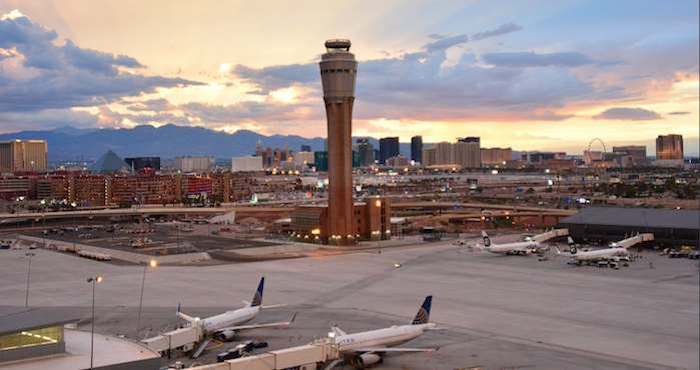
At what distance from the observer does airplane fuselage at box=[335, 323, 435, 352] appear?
152ft

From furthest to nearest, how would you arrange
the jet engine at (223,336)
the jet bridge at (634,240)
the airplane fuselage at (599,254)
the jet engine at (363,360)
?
the jet bridge at (634,240) → the airplane fuselage at (599,254) → the jet engine at (223,336) → the jet engine at (363,360)

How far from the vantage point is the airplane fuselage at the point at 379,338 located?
152 ft

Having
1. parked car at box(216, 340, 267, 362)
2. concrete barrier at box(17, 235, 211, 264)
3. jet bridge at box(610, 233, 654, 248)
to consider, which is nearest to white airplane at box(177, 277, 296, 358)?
parked car at box(216, 340, 267, 362)

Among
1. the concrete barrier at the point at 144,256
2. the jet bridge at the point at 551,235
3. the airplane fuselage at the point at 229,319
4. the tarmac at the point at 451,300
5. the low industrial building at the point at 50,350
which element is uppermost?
the low industrial building at the point at 50,350

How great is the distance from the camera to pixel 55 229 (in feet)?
533

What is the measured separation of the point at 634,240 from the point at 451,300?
4836 centimetres

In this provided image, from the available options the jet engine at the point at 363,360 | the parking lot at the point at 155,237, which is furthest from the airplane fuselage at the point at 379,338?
the parking lot at the point at 155,237

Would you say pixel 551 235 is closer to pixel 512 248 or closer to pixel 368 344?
pixel 512 248

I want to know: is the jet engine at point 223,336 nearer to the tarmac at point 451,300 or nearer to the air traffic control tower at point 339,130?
the tarmac at point 451,300

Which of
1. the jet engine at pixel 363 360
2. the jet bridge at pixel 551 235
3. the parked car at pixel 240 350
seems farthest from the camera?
the jet bridge at pixel 551 235

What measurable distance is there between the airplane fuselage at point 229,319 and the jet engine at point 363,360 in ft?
37.8

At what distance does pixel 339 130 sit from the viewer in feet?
413

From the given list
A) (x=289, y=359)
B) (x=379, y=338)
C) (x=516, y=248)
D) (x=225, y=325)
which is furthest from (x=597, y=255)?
(x=289, y=359)

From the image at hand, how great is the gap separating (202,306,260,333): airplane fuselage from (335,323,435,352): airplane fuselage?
11.0 meters
